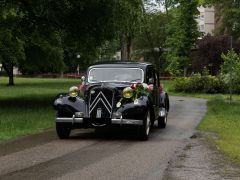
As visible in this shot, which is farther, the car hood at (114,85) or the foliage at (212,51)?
the foliage at (212,51)

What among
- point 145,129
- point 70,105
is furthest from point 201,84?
point 70,105

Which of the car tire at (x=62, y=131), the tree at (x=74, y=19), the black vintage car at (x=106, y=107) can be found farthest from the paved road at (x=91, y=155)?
the tree at (x=74, y=19)

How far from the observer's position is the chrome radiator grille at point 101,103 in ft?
43.7

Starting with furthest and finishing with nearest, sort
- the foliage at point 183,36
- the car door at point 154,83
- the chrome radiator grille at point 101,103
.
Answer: the foliage at point 183,36 → the car door at point 154,83 → the chrome radiator grille at point 101,103

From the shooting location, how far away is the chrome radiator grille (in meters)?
13.3

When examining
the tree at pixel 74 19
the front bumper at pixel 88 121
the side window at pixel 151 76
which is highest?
the tree at pixel 74 19

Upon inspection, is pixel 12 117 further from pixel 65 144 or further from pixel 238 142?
pixel 238 142

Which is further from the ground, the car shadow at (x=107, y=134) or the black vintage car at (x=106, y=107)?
the black vintage car at (x=106, y=107)

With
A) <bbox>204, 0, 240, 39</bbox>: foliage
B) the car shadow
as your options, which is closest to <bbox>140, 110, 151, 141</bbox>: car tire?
the car shadow

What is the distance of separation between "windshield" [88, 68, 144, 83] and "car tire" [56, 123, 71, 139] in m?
1.93

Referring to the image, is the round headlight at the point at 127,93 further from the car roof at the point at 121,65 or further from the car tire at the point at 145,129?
the car roof at the point at 121,65

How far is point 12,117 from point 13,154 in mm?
7562

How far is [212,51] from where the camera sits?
65.6 metres

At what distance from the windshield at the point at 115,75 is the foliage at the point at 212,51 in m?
50.0
